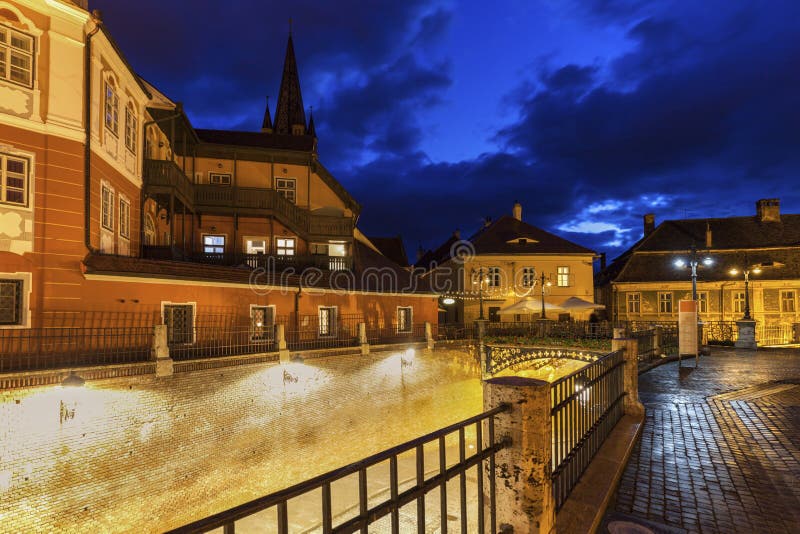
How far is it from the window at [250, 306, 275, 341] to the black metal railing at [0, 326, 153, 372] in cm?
466

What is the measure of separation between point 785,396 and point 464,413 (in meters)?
15.6

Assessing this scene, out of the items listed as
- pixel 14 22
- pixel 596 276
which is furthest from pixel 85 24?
pixel 596 276

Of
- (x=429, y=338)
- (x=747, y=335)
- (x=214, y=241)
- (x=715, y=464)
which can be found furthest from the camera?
(x=429, y=338)

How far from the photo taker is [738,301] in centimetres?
3303

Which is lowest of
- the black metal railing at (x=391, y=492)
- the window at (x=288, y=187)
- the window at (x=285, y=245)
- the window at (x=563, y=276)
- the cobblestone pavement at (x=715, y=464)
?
the cobblestone pavement at (x=715, y=464)

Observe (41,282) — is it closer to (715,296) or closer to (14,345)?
(14,345)

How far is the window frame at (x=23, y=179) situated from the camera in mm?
11562

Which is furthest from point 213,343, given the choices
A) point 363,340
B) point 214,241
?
point 214,241

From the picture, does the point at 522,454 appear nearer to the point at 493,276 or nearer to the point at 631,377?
the point at 631,377

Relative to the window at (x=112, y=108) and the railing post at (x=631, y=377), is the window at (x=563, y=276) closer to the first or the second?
the railing post at (x=631, y=377)

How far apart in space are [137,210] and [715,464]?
18.9 metres

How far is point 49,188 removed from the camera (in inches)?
480

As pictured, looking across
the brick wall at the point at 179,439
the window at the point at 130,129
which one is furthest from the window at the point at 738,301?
the window at the point at 130,129

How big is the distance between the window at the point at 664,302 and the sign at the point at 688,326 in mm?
22349
